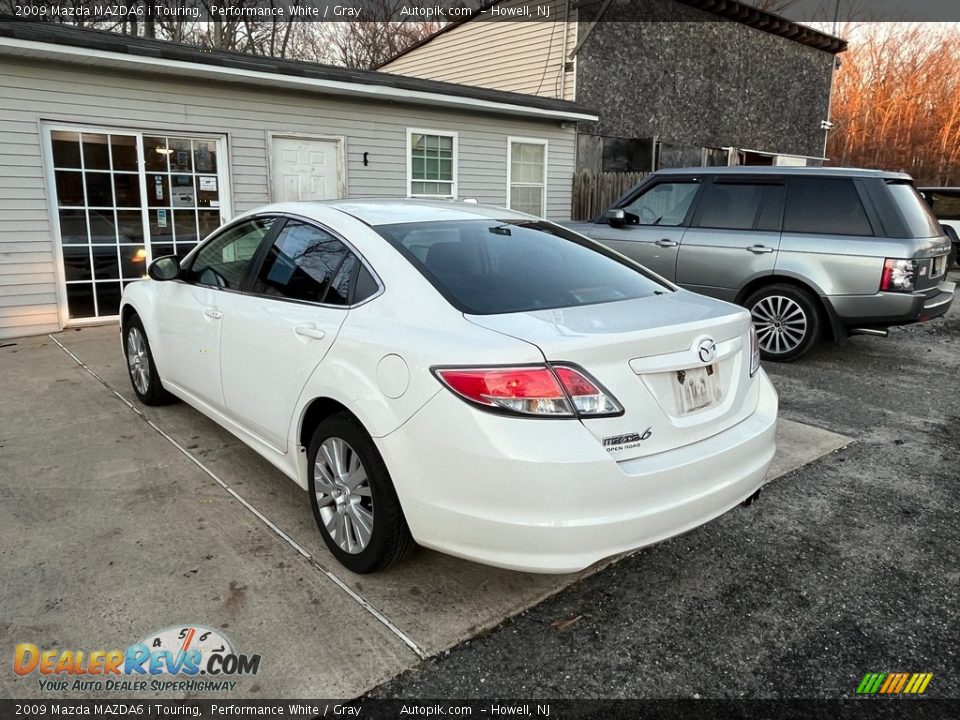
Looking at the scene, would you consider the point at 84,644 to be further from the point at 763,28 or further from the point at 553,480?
the point at 763,28

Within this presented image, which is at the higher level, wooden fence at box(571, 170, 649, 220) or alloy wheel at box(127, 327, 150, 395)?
wooden fence at box(571, 170, 649, 220)

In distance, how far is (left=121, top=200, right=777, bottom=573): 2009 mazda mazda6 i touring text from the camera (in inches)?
87.8

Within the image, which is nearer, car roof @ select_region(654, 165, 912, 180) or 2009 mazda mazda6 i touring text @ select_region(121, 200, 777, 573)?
2009 mazda mazda6 i touring text @ select_region(121, 200, 777, 573)

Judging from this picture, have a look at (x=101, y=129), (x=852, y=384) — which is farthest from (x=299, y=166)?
(x=852, y=384)

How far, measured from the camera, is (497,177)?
456 inches

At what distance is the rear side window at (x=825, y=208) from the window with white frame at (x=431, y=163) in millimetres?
5699

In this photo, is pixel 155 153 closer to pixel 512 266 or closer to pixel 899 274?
pixel 512 266

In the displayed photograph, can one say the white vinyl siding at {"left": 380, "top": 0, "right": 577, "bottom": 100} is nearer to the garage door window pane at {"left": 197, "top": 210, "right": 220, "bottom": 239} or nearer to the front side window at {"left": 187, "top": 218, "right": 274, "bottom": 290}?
the garage door window pane at {"left": 197, "top": 210, "right": 220, "bottom": 239}

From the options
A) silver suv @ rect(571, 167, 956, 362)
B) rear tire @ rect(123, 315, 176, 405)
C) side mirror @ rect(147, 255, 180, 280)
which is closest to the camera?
side mirror @ rect(147, 255, 180, 280)

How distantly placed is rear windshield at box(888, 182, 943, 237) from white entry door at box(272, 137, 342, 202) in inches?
268

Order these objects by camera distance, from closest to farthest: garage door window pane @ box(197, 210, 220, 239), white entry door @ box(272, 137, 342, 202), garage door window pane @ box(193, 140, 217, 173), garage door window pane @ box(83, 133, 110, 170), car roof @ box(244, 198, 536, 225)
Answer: car roof @ box(244, 198, 536, 225) < garage door window pane @ box(83, 133, 110, 170) < garage door window pane @ box(193, 140, 217, 173) < garage door window pane @ box(197, 210, 220, 239) < white entry door @ box(272, 137, 342, 202)

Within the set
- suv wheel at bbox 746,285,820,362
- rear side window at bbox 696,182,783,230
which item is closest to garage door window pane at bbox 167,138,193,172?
rear side window at bbox 696,182,783,230

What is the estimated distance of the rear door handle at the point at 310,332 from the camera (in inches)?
113

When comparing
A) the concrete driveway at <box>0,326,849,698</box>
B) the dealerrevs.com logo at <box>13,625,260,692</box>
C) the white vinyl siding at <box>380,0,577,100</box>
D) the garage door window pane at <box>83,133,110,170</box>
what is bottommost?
the dealerrevs.com logo at <box>13,625,260,692</box>
